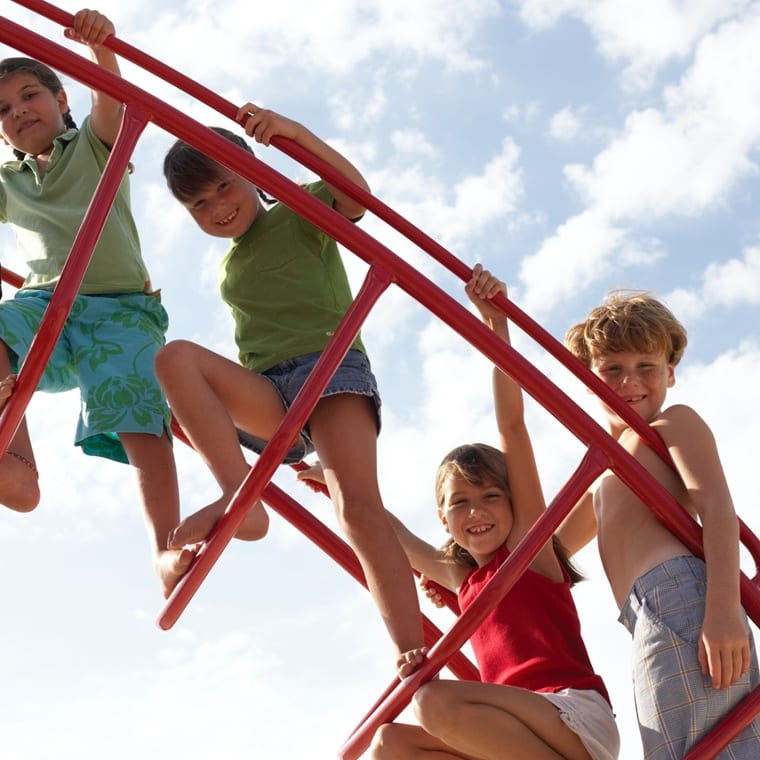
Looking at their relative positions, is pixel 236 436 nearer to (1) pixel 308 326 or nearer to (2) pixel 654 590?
(1) pixel 308 326

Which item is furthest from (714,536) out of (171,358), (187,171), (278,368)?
(187,171)

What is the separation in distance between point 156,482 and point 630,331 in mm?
1081

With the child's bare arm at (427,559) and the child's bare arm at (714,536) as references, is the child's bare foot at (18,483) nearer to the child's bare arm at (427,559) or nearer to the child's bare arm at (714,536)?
the child's bare arm at (427,559)

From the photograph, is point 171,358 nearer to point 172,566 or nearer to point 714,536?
point 172,566

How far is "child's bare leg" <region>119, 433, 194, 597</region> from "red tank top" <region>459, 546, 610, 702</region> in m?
0.67

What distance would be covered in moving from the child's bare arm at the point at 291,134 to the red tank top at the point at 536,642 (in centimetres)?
92

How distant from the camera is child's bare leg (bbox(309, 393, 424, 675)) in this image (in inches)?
103

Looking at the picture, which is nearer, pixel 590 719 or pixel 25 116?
pixel 590 719

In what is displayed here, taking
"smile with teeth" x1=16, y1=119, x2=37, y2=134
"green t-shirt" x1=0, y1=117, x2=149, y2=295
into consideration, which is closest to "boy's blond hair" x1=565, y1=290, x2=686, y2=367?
"green t-shirt" x1=0, y1=117, x2=149, y2=295

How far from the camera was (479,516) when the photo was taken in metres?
3.04

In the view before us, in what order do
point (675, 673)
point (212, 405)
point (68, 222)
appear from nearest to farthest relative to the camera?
point (675, 673) → point (212, 405) → point (68, 222)

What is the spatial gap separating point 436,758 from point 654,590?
538mm

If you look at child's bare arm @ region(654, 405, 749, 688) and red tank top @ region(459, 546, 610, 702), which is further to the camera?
red tank top @ region(459, 546, 610, 702)

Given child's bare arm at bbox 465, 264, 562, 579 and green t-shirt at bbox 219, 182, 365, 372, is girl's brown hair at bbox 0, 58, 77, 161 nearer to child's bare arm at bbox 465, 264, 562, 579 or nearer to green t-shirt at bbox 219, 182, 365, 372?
green t-shirt at bbox 219, 182, 365, 372
